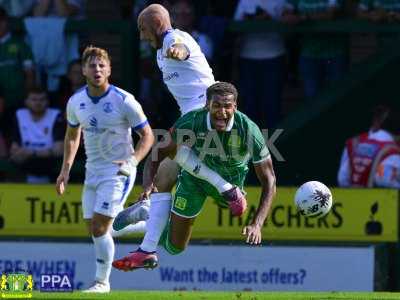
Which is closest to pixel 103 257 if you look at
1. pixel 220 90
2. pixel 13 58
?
pixel 220 90

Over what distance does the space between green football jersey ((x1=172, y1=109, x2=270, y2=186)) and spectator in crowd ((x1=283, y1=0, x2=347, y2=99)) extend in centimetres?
421

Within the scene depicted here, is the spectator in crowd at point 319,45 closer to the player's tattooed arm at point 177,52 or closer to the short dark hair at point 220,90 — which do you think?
the player's tattooed arm at point 177,52

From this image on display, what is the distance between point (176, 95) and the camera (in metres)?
13.7

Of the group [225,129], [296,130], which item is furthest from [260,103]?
[225,129]

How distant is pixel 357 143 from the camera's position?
1677 centimetres

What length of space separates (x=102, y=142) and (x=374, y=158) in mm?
3540

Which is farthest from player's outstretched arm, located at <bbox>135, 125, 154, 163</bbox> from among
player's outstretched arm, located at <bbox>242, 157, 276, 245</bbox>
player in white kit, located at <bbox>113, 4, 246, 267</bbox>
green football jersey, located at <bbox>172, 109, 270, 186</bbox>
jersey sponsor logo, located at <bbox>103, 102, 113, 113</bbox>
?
player's outstretched arm, located at <bbox>242, 157, 276, 245</bbox>

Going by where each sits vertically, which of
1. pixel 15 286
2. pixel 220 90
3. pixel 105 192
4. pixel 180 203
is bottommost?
pixel 15 286

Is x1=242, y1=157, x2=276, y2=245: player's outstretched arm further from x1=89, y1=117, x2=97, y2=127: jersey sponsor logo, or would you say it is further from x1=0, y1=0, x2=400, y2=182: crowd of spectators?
x1=0, y1=0, x2=400, y2=182: crowd of spectators

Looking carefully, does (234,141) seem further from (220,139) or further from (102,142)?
(102,142)

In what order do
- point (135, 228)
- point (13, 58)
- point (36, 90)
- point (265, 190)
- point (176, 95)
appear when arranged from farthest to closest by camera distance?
point (13, 58)
point (36, 90)
point (135, 228)
point (176, 95)
point (265, 190)

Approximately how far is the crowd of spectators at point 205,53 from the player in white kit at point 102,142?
246cm

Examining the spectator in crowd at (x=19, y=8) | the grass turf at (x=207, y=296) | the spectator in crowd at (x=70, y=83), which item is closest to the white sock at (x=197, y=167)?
the grass turf at (x=207, y=296)

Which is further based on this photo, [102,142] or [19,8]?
[19,8]
